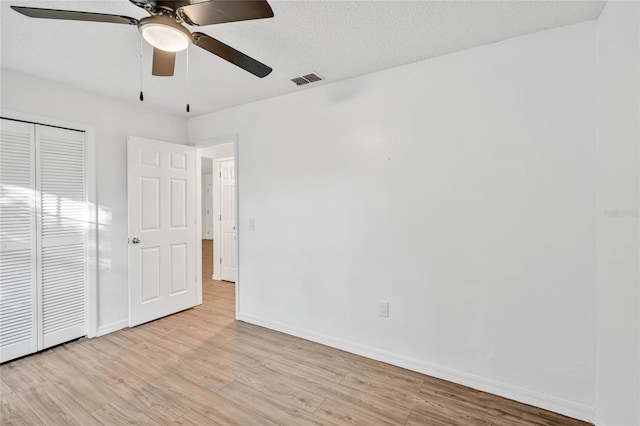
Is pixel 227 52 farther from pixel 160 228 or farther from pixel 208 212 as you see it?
pixel 208 212

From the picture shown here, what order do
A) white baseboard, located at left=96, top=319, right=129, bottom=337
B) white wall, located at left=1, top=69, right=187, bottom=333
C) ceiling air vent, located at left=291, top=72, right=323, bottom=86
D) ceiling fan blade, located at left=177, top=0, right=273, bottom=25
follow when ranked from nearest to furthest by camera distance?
ceiling fan blade, located at left=177, top=0, right=273, bottom=25, ceiling air vent, located at left=291, top=72, right=323, bottom=86, white wall, located at left=1, top=69, right=187, bottom=333, white baseboard, located at left=96, top=319, right=129, bottom=337

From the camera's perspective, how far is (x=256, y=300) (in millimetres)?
3398

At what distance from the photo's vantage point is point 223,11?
1.31 metres

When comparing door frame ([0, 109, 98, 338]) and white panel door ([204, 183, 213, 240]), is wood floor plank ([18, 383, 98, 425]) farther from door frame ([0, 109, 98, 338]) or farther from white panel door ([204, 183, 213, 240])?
white panel door ([204, 183, 213, 240])

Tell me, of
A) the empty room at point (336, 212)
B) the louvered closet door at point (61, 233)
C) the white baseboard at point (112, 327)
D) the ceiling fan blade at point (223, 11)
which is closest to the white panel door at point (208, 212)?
the empty room at point (336, 212)

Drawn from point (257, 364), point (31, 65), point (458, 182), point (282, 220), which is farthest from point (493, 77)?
point (31, 65)

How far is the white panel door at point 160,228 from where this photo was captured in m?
3.30

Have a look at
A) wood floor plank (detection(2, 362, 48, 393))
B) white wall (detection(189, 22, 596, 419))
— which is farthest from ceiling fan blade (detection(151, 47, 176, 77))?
wood floor plank (detection(2, 362, 48, 393))

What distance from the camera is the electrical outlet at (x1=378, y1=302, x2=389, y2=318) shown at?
2.58 metres

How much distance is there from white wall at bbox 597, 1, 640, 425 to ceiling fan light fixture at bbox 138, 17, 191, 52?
6.99 ft

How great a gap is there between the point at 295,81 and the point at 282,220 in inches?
54.5

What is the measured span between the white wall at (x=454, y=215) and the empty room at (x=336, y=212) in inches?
0.6

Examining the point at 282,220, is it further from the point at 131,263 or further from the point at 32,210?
the point at 32,210

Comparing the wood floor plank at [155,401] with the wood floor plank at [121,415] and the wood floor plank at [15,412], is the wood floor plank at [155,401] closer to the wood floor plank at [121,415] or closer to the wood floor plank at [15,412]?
the wood floor plank at [121,415]
